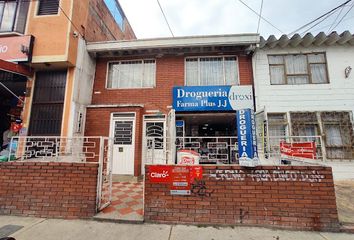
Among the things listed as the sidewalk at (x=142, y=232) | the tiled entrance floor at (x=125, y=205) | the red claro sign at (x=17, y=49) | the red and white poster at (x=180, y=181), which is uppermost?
the red claro sign at (x=17, y=49)

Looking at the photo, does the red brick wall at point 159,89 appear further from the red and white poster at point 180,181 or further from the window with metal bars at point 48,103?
the red and white poster at point 180,181

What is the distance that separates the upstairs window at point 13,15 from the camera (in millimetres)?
7578

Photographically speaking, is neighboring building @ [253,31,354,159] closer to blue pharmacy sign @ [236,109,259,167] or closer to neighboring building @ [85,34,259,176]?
neighboring building @ [85,34,259,176]

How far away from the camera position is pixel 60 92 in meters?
7.63

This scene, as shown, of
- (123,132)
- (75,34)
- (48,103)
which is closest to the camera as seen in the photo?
(75,34)

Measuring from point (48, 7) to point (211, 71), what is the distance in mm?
7473

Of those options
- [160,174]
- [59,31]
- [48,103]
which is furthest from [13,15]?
[160,174]

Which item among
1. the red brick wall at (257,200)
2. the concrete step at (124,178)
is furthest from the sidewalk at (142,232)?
the concrete step at (124,178)

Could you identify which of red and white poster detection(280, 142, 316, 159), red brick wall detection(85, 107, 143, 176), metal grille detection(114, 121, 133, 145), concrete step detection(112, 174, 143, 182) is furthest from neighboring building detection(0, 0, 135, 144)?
red and white poster detection(280, 142, 316, 159)

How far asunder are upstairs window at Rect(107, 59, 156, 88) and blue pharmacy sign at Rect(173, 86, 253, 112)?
69.0 inches

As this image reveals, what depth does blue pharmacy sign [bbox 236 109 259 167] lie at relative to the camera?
3734mm

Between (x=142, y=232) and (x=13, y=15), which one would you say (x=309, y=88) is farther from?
(x=13, y=15)

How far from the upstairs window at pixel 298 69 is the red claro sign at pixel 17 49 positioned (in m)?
9.88

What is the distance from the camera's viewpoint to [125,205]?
4.56 m
